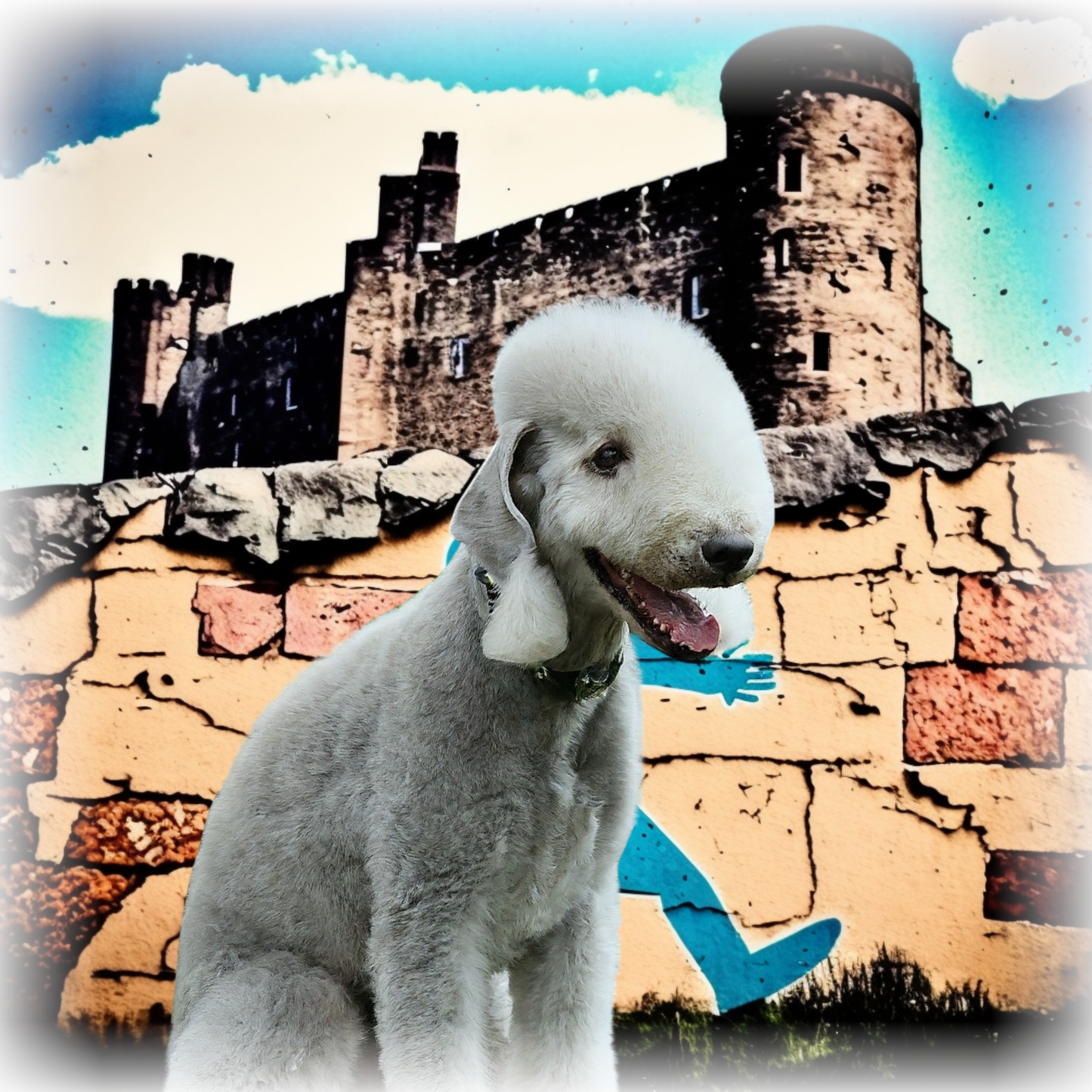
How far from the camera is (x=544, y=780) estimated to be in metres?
1.62

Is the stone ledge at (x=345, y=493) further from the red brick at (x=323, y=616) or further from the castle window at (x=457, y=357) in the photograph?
the castle window at (x=457, y=357)

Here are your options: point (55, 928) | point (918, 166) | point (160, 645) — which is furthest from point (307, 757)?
point (918, 166)

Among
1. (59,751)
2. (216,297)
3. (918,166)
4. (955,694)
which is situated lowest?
(59,751)

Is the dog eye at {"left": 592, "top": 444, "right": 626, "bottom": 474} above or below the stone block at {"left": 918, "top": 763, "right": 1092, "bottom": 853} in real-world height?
above

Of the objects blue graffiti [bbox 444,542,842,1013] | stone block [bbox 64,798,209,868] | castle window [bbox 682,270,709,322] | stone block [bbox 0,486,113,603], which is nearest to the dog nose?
blue graffiti [bbox 444,542,842,1013]

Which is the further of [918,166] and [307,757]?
[918,166]

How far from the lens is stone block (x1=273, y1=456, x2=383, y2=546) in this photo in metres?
3.17

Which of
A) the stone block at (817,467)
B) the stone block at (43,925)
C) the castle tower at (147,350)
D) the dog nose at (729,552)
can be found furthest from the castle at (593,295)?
the dog nose at (729,552)

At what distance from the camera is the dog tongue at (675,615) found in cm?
138

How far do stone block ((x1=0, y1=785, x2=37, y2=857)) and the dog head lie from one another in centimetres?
234

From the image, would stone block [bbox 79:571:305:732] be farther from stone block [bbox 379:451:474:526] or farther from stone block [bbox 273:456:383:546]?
stone block [bbox 379:451:474:526]

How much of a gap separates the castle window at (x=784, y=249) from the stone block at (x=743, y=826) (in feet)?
6.69

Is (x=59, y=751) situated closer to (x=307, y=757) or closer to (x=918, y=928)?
(x=307, y=757)

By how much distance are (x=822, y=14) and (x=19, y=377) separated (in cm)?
301
